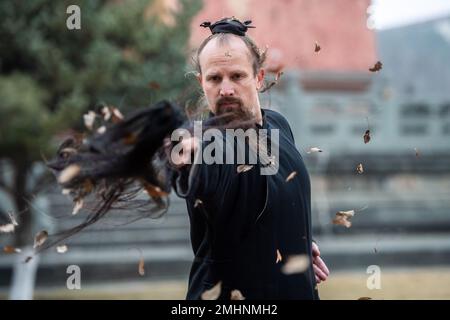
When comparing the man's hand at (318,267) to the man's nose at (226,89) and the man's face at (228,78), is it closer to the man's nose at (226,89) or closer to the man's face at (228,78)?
the man's face at (228,78)

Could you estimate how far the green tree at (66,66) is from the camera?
37.5 feet

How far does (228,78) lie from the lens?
9.65 ft

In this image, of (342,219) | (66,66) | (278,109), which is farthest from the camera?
(66,66)

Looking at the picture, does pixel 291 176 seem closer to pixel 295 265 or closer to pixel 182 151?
pixel 295 265

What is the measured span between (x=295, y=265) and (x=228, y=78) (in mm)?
635

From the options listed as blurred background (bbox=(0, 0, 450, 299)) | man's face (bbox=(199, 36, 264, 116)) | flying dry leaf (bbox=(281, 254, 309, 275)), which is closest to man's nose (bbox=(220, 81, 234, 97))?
man's face (bbox=(199, 36, 264, 116))

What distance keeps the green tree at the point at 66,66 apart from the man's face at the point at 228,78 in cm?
812

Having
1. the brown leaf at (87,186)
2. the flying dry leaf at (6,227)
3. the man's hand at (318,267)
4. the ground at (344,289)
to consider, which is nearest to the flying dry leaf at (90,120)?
the brown leaf at (87,186)

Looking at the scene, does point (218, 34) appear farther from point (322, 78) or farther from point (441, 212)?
point (322, 78)

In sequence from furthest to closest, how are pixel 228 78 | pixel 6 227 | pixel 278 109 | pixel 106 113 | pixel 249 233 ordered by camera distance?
pixel 278 109
pixel 6 227
pixel 106 113
pixel 228 78
pixel 249 233

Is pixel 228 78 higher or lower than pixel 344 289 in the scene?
lower

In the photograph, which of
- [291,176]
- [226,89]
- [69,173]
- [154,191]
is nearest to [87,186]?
[69,173]

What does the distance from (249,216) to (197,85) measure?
64 cm

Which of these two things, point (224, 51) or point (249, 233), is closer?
point (249, 233)
